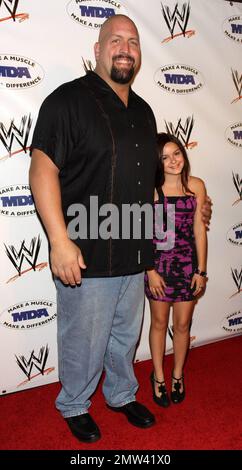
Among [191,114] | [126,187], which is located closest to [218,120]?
[191,114]

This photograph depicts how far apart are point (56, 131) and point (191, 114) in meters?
1.33

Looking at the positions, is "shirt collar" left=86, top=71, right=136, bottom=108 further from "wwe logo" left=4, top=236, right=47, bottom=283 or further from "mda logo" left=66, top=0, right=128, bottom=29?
"wwe logo" left=4, top=236, right=47, bottom=283

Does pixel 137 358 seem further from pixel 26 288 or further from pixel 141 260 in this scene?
pixel 141 260

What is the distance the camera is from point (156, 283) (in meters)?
2.23

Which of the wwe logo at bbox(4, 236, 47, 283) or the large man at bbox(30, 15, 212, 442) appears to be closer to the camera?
the large man at bbox(30, 15, 212, 442)

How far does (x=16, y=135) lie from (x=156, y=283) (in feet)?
3.57

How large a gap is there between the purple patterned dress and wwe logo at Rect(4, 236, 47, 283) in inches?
27.5

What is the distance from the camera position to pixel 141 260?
2.04m

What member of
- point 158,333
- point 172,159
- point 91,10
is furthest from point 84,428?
point 91,10

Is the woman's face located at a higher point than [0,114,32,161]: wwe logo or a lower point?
lower

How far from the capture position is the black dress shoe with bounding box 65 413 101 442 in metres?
2.04

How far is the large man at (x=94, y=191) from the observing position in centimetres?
174

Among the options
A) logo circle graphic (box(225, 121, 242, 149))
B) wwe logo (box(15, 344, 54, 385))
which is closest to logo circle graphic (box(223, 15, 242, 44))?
logo circle graphic (box(225, 121, 242, 149))

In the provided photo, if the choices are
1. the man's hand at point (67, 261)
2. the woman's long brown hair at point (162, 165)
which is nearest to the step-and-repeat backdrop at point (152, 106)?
the woman's long brown hair at point (162, 165)
